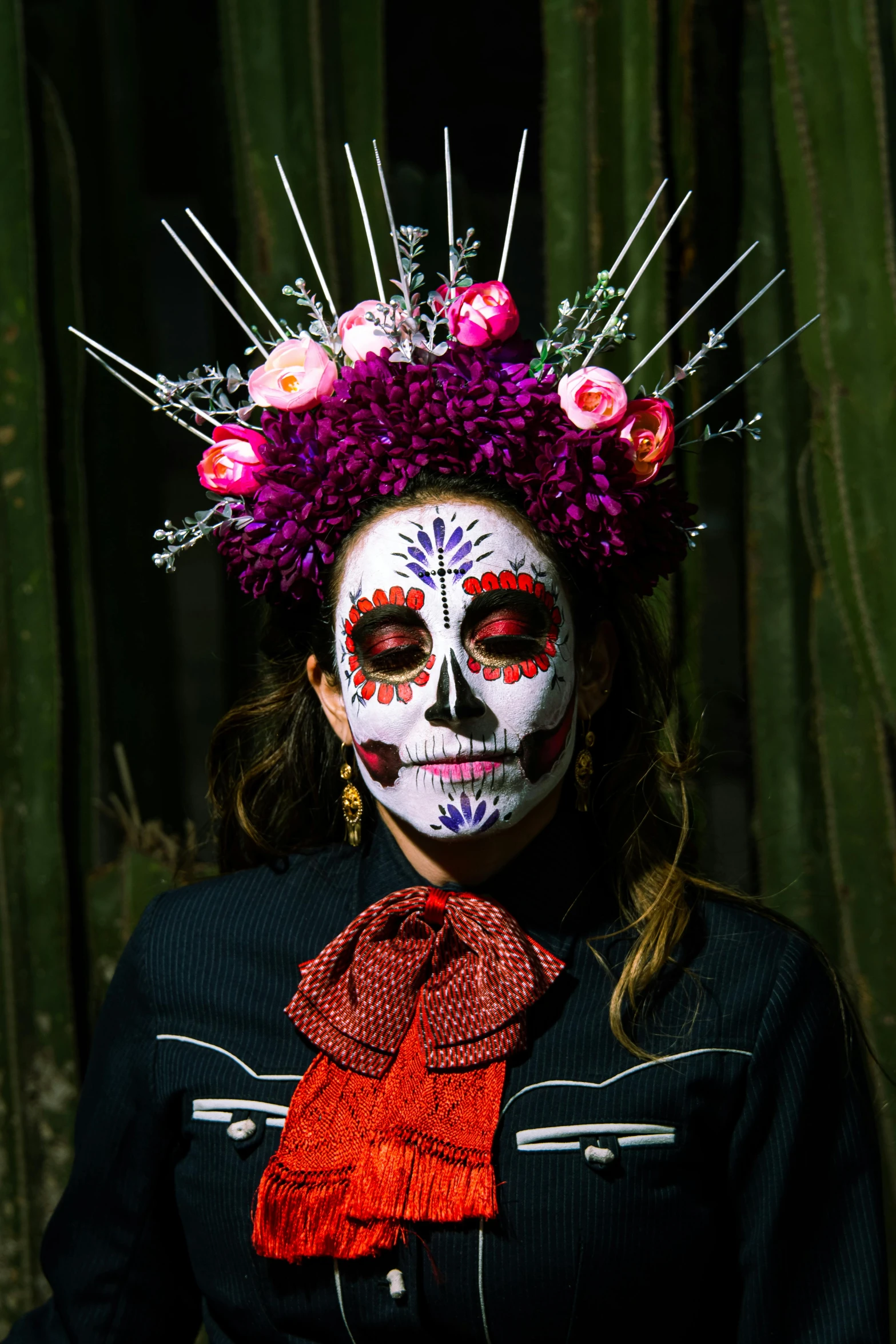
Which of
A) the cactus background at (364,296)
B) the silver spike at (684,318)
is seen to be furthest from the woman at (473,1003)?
the cactus background at (364,296)

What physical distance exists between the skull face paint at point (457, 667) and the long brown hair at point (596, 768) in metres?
0.06

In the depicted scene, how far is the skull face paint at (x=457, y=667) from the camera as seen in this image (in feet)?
5.29

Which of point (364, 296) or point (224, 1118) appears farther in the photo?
point (364, 296)

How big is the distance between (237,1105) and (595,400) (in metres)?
1.09

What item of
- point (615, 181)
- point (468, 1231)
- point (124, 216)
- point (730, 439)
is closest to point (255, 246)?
point (124, 216)

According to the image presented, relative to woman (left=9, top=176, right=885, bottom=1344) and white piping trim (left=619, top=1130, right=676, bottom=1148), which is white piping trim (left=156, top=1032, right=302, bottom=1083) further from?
white piping trim (left=619, top=1130, right=676, bottom=1148)

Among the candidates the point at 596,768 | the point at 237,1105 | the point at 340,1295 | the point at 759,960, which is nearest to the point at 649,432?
the point at 596,768

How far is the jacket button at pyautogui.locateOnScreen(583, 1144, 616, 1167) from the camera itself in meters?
1.61

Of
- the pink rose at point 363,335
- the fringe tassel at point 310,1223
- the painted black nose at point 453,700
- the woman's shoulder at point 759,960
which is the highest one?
the pink rose at point 363,335

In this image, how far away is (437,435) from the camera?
1.63 meters

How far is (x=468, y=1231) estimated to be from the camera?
1610 millimetres

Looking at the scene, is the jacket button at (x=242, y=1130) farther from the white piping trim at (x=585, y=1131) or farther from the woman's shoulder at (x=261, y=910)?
the white piping trim at (x=585, y=1131)

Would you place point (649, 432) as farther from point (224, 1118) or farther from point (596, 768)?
point (224, 1118)

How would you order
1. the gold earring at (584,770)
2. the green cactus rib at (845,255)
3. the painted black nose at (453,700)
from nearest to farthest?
the painted black nose at (453,700)
the gold earring at (584,770)
the green cactus rib at (845,255)
